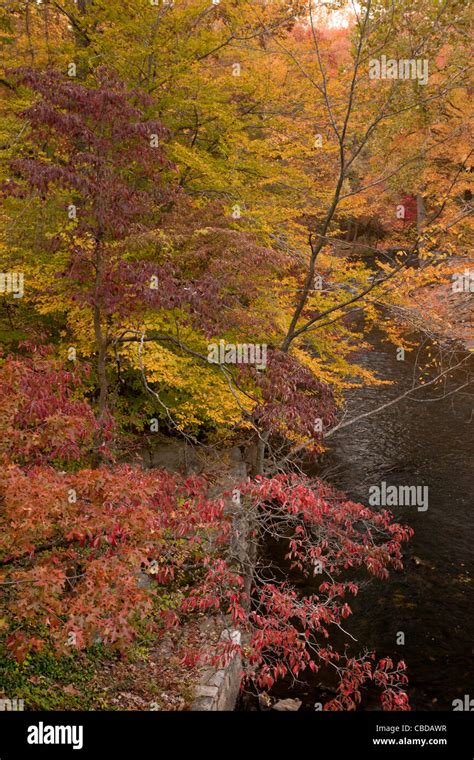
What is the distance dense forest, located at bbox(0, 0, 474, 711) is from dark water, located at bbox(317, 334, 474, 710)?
0.40m

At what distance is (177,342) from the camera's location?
783 cm

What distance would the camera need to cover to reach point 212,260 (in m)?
7.07

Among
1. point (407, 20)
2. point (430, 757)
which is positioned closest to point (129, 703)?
point (430, 757)

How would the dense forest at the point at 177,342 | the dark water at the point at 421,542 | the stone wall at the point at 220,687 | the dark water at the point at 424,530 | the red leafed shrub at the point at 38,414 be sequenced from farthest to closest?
the dark water at the point at 424,530 → the dark water at the point at 421,542 → the stone wall at the point at 220,687 → the dense forest at the point at 177,342 → the red leafed shrub at the point at 38,414

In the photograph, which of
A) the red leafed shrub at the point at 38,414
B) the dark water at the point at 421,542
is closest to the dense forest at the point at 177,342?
the red leafed shrub at the point at 38,414

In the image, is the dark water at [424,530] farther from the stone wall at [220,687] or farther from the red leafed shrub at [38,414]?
the red leafed shrub at [38,414]

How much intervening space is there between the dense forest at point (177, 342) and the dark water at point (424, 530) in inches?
15.7

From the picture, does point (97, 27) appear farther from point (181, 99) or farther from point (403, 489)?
point (403, 489)

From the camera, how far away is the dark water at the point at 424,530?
8938 mm

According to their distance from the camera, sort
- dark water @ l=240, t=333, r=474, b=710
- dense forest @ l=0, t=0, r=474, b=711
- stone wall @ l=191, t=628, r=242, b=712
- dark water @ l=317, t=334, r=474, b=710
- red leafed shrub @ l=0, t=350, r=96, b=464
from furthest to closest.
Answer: dark water @ l=317, t=334, r=474, b=710, dark water @ l=240, t=333, r=474, b=710, stone wall @ l=191, t=628, r=242, b=712, dense forest @ l=0, t=0, r=474, b=711, red leafed shrub @ l=0, t=350, r=96, b=464

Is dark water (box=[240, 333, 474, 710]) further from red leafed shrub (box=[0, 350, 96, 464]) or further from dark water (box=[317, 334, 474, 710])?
red leafed shrub (box=[0, 350, 96, 464])

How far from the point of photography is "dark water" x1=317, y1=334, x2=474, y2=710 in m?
8.94

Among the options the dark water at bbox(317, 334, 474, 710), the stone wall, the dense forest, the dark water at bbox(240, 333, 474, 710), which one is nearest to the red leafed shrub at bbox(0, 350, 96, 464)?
the dense forest

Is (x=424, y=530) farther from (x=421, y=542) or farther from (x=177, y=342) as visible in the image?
(x=177, y=342)
